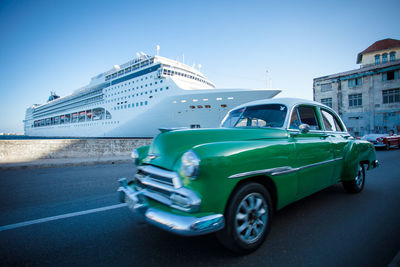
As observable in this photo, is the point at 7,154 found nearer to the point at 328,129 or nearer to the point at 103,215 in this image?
the point at 103,215

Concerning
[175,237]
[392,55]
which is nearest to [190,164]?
[175,237]

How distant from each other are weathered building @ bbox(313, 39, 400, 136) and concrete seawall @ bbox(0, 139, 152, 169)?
95.7 feet

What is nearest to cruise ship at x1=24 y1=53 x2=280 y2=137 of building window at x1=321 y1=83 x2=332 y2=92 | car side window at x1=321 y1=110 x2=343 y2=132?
car side window at x1=321 y1=110 x2=343 y2=132

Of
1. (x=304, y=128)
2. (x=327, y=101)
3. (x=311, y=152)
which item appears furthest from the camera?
(x=327, y=101)

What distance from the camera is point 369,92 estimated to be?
82.9 ft

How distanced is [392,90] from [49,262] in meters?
34.7

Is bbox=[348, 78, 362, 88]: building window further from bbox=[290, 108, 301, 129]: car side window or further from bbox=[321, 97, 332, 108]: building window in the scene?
bbox=[290, 108, 301, 129]: car side window

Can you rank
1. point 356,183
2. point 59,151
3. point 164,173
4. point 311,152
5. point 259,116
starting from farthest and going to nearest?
point 59,151 → point 356,183 → point 259,116 → point 311,152 → point 164,173

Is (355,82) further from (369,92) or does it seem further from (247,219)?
(247,219)

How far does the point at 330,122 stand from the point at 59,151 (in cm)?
984

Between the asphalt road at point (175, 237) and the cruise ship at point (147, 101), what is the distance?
12.6 meters

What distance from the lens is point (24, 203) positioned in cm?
307

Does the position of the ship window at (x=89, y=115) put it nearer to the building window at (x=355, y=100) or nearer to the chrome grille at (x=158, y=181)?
the chrome grille at (x=158, y=181)

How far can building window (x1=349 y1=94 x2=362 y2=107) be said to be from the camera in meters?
26.0
